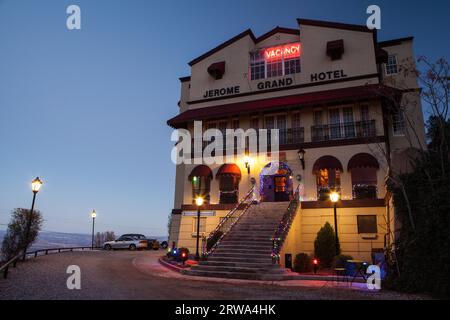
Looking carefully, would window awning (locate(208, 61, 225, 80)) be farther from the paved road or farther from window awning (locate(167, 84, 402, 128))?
the paved road

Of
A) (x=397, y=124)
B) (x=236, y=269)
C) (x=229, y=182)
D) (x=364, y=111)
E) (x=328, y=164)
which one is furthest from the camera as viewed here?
(x=229, y=182)

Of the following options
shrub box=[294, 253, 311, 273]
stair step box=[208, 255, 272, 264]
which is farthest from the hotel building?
shrub box=[294, 253, 311, 273]

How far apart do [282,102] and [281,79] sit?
2.88 m

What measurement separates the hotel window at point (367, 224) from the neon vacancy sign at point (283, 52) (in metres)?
12.8

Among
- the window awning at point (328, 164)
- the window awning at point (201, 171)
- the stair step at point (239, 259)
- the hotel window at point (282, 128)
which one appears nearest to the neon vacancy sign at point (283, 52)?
the hotel window at point (282, 128)

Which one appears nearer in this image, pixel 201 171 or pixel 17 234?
pixel 17 234

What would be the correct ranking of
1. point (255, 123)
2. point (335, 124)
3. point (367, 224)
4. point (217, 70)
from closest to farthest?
point (367, 224), point (335, 124), point (255, 123), point (217, 70)

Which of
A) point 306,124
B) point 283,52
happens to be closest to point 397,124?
point 306,124

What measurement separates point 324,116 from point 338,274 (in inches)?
462

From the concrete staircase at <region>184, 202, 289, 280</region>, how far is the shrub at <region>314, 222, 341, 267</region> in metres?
2.46

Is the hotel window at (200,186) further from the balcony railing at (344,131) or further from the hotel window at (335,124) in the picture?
the hotel window at (335,124)

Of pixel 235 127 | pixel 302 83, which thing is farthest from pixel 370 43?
pixel 235 127

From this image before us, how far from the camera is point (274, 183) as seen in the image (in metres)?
23.1

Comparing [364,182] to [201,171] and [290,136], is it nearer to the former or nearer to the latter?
[290,136]
